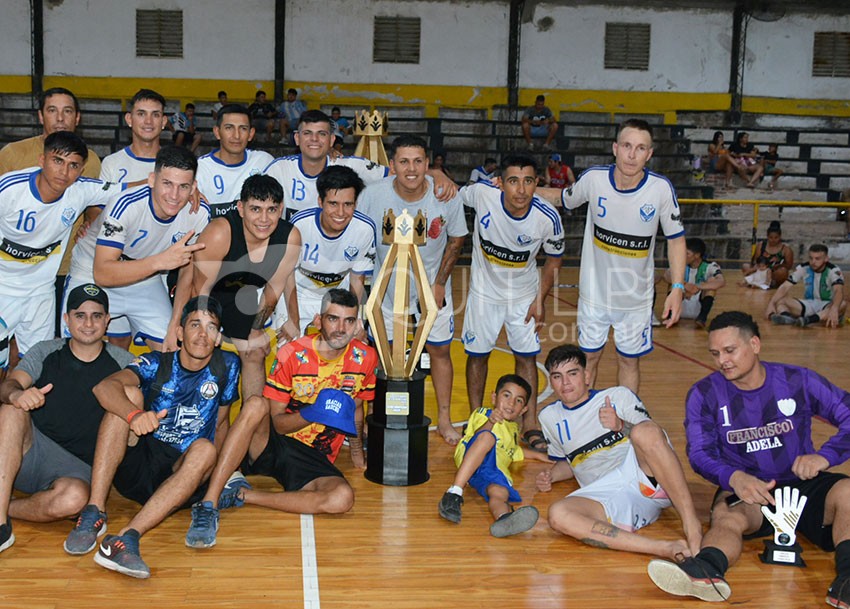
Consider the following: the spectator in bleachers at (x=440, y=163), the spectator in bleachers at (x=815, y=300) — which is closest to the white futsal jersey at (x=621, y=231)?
the spectator in bleachers at (x=815, y=300)

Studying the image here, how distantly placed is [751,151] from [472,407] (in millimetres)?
15313

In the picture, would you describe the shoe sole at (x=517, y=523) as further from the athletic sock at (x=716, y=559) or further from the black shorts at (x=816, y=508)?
the black shorts at (x=816, y=508)

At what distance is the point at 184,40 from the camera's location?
20.7 m

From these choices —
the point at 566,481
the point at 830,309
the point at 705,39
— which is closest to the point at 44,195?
the point at 566,481

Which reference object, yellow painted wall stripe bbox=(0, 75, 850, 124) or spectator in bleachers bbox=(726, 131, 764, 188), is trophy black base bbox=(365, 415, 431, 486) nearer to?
yellow painted wall stripe bbox=(0, 75, 850, 124)

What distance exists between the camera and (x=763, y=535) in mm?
5004

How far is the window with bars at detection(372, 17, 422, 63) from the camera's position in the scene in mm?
21016

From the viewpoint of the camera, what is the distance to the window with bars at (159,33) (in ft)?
67.3

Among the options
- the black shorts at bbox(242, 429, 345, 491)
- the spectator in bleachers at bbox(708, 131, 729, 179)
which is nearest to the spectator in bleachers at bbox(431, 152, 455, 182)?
the spectator in bleachers at bbox(708, 131, 729, 179)

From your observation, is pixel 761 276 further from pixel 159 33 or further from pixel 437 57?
pixel 159 33

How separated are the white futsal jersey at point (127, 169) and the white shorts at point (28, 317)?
99 centimetres

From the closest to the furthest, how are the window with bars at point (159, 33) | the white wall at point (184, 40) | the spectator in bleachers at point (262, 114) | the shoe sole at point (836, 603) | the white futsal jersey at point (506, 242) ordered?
1. the shoe sole at point (836, 603)
2. the white futsal jersey at point (506, 242)
3. the spectator in bleachers at point (262, 114)
4. the white wall at point (184, 40)
5. the window with bars at point (159, 33)

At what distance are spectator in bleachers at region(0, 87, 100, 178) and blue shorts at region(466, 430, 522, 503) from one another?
325 cm

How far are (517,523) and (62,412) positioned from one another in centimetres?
241
